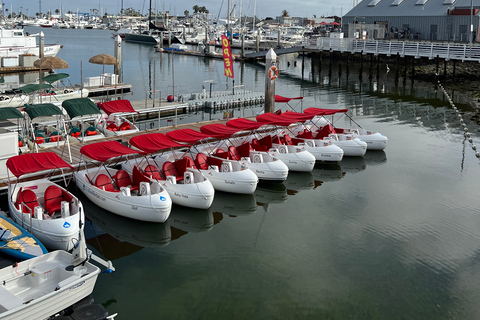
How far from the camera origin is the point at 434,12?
2350 inches

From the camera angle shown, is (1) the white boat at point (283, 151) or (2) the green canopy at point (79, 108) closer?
(1) the white boat at point (283, 151)

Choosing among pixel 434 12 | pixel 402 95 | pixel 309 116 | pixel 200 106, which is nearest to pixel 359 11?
pixel 434 12

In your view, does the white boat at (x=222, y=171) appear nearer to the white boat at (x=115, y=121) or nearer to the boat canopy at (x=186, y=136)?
the boat canopy at (x=186, y=136)

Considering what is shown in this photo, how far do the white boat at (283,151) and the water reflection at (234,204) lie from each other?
308 centimetres

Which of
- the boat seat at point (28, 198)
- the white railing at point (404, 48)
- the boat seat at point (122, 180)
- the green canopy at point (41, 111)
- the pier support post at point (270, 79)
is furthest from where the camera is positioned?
the white railing at point (404, 48)

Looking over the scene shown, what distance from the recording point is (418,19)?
61.1m

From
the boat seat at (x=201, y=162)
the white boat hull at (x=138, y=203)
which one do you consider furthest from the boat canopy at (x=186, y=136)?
the white boat hull at (x=138, y=203)

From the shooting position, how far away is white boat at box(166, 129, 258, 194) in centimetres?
2059

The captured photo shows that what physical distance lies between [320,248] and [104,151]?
8583mm

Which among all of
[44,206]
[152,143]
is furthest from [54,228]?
[152,143]

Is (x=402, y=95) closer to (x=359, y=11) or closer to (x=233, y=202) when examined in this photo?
(x=359, y=11)

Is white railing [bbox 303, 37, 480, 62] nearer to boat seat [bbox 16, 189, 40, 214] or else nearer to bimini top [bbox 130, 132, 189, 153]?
bimini top [bbox 130, 132, 189, 153]

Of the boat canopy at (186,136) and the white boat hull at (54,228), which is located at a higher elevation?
the boat canopy at (186,136)

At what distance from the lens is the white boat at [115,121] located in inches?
1077
